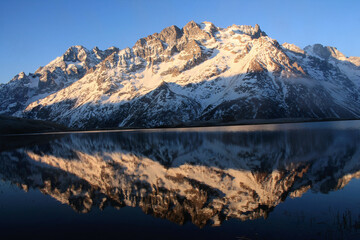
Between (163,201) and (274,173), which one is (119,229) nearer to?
(163,201)

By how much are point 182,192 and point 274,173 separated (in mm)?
11029

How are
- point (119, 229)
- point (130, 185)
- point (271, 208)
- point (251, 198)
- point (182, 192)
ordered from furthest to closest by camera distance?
point (130, 185), point (182, 192), point (251, 198), point (271, 208), point (119, 229)

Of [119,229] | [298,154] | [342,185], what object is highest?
[298,154]

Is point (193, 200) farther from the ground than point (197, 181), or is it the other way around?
point (197, 181)

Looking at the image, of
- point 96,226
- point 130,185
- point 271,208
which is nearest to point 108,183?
point 130,185

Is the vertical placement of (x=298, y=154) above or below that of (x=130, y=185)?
above

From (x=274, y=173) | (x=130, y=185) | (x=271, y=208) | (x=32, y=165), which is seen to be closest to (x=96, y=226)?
(x=130, y=185)

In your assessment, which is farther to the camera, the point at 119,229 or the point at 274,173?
the point at 274,173

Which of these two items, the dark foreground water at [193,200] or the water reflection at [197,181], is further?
the water reflection at [197,181]

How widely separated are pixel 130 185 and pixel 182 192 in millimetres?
6782

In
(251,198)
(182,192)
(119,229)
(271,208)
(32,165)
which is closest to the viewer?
(119,229)

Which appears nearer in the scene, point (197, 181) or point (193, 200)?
point (193, 200)

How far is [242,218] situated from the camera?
1753cm

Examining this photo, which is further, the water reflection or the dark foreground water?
the water reflection
